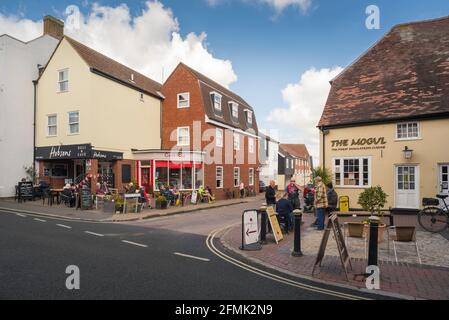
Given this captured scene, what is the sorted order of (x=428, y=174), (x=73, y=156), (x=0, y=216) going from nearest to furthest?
(x=0, y=216), (x=428, y=174), (x=73, y=156)

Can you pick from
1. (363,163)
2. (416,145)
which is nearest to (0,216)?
(363,163)

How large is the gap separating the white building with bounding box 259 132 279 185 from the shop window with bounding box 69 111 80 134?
70.9 feet

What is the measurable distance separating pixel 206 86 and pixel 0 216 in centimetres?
1795

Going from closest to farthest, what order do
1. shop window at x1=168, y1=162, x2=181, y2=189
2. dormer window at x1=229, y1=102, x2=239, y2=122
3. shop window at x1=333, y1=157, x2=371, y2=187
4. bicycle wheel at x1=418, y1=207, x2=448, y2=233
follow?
bicycle wheel at x1=418, y1=207, x2=448, y2=233, shop window at x1=333, y1=157, x2=371, y2=187, shop window at x1=168, y1=162, x2=181, y2=189, dormer window at x1=229, y1=102, x2=239, y2=122

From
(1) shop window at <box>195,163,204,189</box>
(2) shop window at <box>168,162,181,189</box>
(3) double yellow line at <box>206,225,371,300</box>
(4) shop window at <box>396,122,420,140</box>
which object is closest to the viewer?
(3) double yellow line at <box>206,225,371,300</box>

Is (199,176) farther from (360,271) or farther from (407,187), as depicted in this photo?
(360,271)

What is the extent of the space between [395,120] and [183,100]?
1629 cm

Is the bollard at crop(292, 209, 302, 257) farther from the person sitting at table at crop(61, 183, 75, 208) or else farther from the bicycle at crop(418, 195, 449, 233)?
the person sitting at table at crop(61, 183, 75, 208)

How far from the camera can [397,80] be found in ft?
54.9

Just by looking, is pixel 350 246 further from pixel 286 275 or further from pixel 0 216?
pixel 0 216

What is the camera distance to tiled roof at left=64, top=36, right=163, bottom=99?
20203 millimetres

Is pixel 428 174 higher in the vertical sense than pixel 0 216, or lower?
higher

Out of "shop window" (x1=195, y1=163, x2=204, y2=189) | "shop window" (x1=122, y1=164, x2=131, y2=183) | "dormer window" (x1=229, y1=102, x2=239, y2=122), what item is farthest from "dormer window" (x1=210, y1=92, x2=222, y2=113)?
"shop window" (x1=122, y1=164, x2=131, y2=183)

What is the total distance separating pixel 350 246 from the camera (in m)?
8.65
